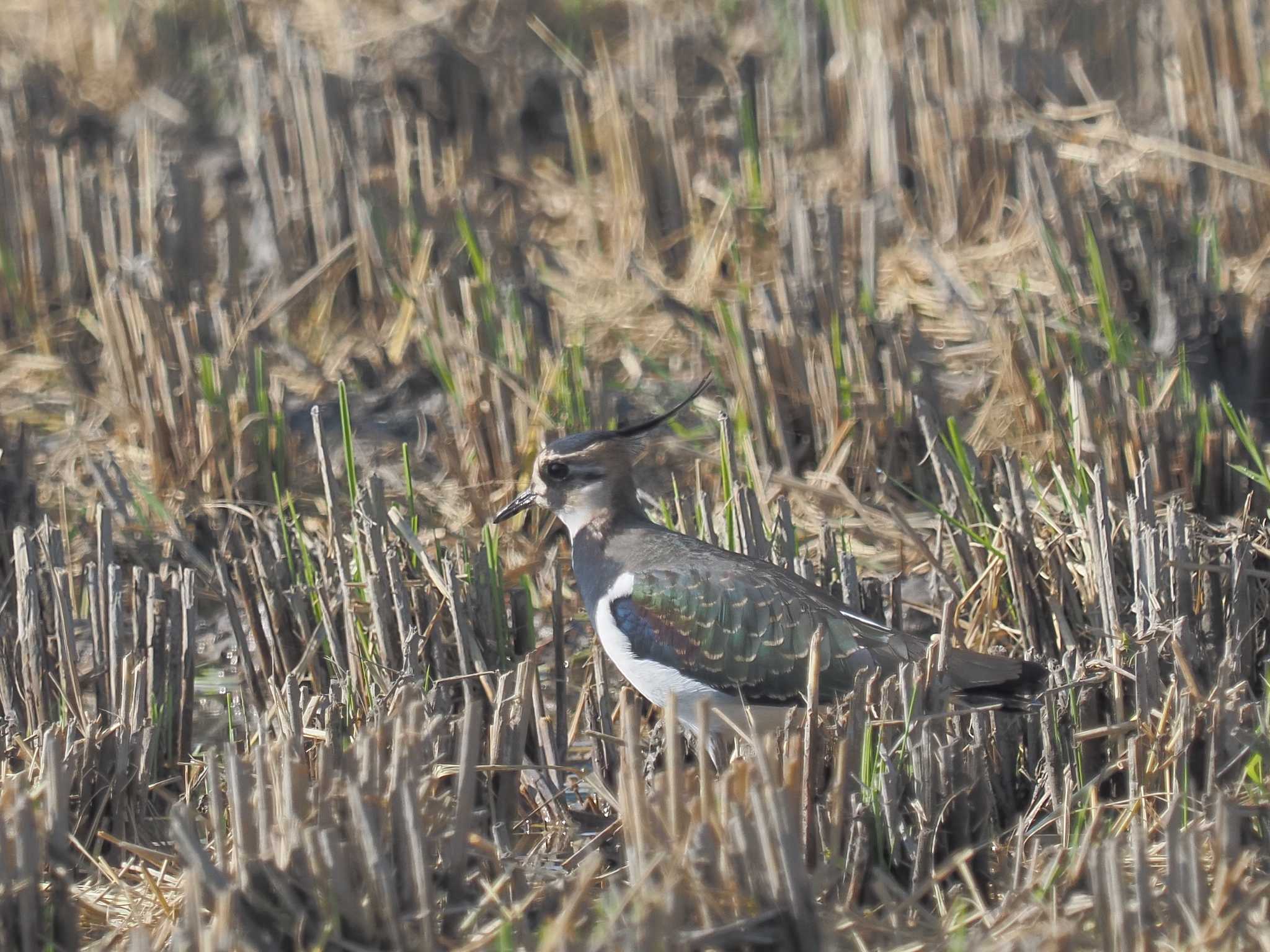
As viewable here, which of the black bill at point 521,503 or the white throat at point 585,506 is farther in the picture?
the black bill at point 521,503

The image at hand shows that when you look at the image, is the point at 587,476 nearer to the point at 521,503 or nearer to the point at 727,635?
the point at 521,503

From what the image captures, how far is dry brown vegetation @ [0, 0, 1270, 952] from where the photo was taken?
3.63 m

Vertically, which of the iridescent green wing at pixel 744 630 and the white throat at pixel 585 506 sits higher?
the white throat at pixel 585 506

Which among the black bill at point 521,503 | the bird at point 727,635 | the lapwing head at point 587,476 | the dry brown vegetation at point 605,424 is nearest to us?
the dry brown vegetation at point 605,424

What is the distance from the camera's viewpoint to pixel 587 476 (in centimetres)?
539

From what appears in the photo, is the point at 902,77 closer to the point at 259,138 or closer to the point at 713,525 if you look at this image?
the point at 259,138

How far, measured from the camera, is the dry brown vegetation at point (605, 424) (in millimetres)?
3633

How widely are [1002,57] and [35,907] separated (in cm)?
675

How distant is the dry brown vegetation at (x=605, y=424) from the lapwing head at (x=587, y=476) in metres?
0.26

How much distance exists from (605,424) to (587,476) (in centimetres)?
116

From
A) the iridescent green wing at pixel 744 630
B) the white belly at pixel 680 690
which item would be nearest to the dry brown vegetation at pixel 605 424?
the white belly at pixel 680 690

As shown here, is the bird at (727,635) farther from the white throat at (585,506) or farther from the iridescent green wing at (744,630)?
the white throat at (585,506)

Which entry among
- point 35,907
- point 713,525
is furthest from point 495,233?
point 35,907

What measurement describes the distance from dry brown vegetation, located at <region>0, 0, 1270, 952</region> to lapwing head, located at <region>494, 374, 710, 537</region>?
0.86 ft
